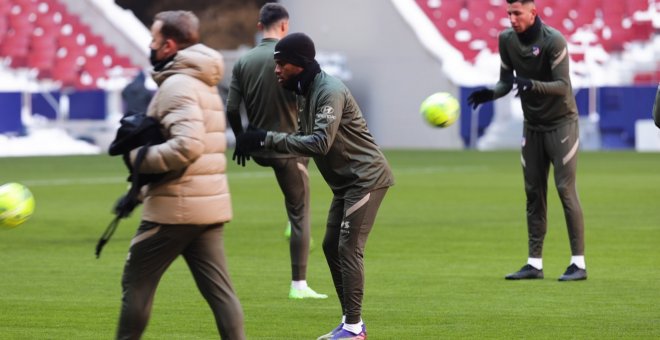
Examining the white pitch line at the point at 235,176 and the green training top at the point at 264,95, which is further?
the white pitch line at the point at 235,176

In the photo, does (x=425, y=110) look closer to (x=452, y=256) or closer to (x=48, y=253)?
(x=452, y=256)

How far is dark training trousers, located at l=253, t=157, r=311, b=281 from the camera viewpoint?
438 inches

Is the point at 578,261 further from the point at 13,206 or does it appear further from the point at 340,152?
the point at 13,206

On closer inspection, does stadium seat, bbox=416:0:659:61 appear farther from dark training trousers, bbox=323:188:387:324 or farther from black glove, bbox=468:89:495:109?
dark training trousers, bbox=323:188:387:324

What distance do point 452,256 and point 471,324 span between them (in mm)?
4683

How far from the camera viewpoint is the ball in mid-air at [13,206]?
28.5 ft

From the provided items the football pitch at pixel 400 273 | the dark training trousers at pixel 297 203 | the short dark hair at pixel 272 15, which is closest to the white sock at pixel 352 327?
the football pitch at pixel 400 273

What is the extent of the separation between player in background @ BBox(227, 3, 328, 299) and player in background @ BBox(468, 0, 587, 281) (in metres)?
1.83

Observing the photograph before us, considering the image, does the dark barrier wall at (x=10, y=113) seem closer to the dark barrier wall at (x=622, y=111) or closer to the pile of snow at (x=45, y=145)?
the pile of snow at (x=45, y=145)

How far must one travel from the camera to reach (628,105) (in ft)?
142

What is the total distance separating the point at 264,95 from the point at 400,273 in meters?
2.62

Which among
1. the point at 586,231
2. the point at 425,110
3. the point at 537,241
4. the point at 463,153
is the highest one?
the point at 425,110

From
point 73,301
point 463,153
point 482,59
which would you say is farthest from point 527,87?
point 482,59

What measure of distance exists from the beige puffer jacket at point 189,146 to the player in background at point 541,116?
5089 millimetres
